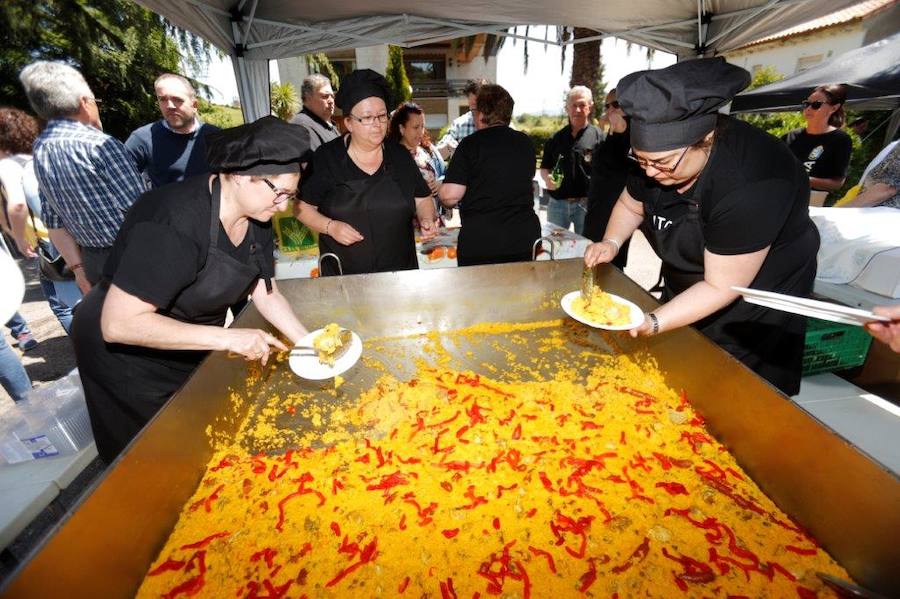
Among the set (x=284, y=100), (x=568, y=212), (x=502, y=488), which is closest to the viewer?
(x=502, y=488)

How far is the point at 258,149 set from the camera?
1.66 m

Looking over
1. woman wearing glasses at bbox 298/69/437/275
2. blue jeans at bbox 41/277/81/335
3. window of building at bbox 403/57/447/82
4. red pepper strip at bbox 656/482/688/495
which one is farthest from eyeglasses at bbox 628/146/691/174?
window of building at bbox 403/57/447/82

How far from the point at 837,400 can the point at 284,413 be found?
3310 millimetres

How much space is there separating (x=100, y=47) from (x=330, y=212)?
19509mm

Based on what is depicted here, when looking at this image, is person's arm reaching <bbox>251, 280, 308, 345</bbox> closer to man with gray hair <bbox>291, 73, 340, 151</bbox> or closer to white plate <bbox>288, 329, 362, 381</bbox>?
white plate <bbox>288, 329, 362, 381</bbox>

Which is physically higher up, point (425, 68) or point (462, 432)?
point (425, 68)

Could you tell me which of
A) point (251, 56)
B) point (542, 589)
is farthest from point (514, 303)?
point (251, 56)

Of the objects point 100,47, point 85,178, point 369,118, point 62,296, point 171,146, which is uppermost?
point 100,47

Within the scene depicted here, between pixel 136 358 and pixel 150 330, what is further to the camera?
pixel 136 358

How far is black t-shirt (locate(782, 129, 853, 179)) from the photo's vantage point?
17.4 ft

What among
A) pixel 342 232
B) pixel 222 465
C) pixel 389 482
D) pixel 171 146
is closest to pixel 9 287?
pixel 222 465

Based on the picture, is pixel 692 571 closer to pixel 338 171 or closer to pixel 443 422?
pixel 443 422

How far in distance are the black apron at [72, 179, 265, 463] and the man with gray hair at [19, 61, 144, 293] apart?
157 cm

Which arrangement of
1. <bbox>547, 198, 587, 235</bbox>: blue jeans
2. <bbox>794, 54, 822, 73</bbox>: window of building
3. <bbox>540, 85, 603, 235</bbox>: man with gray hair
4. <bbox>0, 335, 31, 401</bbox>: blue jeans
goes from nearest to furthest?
1. <bbox>0, 335, 31, 401</bbox>: blue jeans
2. <bbox>540, 85, 603, 235</bbox>: man with gray hair
3. <bbox>547, 198, 587, 235</bbox>: blue jeans
4. <bbox>794, 54, 822, 73</bbox>: window of building
